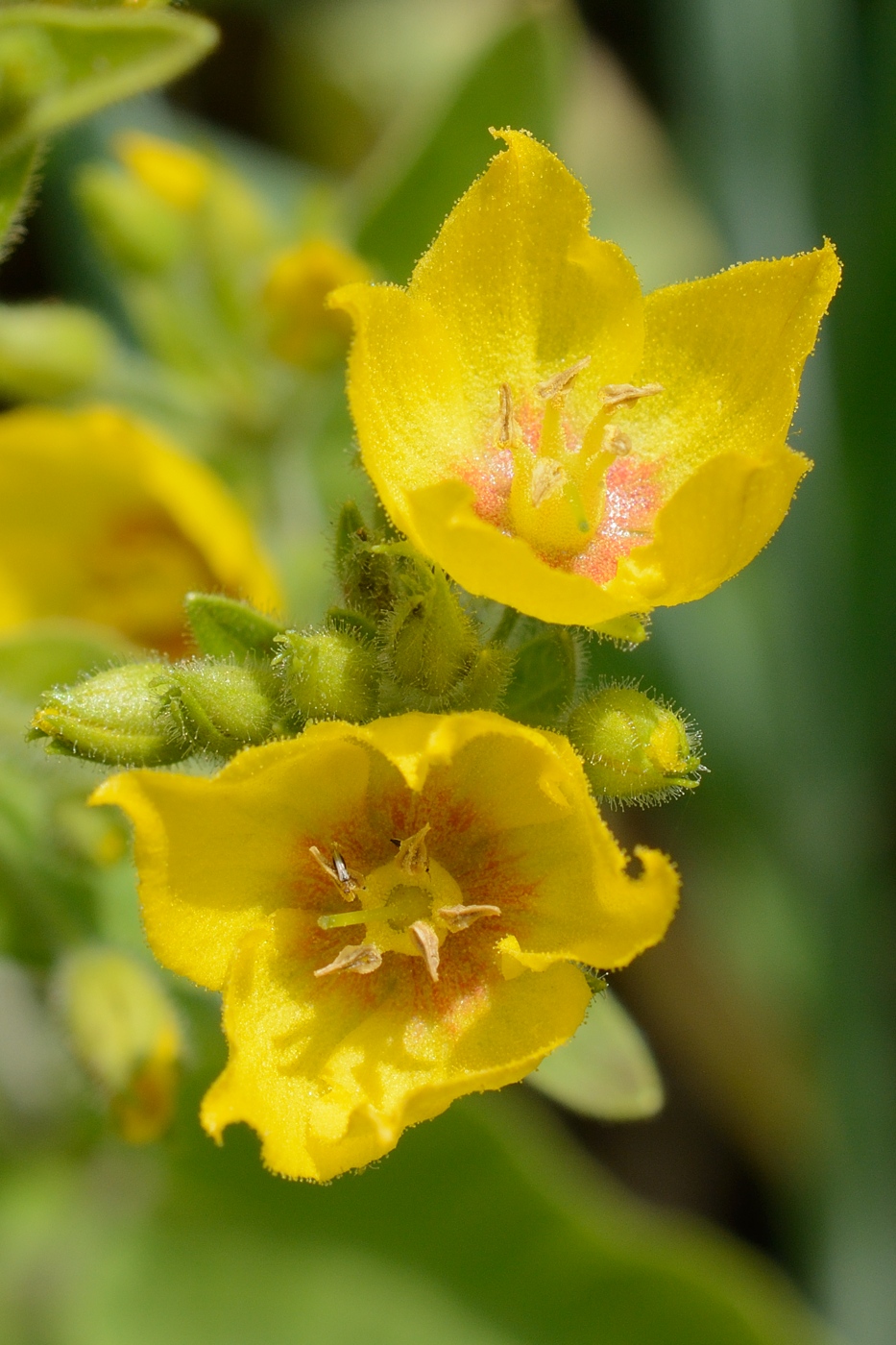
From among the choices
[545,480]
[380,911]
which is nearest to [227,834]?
[380,911]

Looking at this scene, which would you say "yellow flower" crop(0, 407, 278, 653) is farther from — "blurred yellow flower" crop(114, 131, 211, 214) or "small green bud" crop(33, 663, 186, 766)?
"small green bud" crop(33, 663, 186, 766)

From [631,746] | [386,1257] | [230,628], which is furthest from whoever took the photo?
[386,1257]

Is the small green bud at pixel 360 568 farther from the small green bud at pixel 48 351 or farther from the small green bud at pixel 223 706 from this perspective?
the small green bud at pixel 48 351

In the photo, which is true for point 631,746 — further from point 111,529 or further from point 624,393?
point 111,529

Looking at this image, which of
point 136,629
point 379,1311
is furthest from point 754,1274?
point 136,629

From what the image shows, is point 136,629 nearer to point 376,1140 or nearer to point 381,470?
point 381,470

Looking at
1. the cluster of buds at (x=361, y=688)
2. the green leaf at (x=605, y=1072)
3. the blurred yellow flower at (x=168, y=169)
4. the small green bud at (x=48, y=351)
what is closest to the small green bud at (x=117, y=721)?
the cluster of buds at (x=361, y=688)
